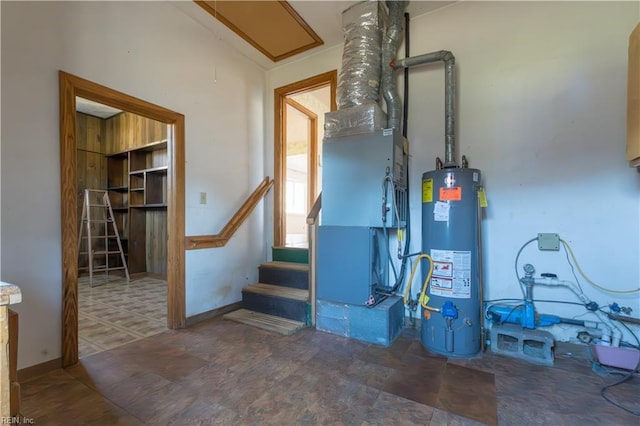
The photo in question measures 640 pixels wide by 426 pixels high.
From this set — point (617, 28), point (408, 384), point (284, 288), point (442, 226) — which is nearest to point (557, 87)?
point (617, 28)

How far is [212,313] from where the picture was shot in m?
→ 3.02

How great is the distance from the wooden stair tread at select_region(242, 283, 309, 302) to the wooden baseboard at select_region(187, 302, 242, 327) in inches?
10.6

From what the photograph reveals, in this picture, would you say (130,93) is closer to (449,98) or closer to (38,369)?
(38,369)

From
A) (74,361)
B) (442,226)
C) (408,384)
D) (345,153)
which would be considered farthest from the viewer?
(345,153)

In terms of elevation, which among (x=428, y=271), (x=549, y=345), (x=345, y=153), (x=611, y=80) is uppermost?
(x=611, y=80)

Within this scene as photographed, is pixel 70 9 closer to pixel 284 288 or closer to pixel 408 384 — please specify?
pixel 284 288

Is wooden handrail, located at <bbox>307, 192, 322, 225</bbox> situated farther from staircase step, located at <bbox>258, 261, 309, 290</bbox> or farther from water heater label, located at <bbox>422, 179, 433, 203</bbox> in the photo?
water heater label, located at <bbox>422, 179, 433, 203</bbox>

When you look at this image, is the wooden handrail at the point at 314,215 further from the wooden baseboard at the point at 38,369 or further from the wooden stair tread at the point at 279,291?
the wooden baseboard at the point at 38,369

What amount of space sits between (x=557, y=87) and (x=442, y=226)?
4.83 ft

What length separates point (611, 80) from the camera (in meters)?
2.08

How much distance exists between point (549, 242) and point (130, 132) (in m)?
6.23

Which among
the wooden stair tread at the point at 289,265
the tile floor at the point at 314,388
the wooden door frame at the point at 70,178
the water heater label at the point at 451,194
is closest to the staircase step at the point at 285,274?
the wooden stair tread at the point at 289,265

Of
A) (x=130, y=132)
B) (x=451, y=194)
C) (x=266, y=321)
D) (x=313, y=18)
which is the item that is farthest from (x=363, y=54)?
(x=130, y=132)

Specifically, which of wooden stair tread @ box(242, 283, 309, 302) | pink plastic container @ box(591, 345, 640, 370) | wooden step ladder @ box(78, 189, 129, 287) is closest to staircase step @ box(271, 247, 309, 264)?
wooden stair tread @ box(242, 283, 309, 302)
